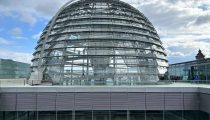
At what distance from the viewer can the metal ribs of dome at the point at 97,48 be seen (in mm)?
34000

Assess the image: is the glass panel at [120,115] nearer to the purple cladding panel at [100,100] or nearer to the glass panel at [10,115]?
the purple cladding panel at [100,100]

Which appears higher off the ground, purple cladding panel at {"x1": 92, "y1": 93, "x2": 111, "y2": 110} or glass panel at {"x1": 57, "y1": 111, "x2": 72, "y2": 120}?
purple cladding panel at {"x1": 92, "y1": 93, "x2": 111, "y2": 110}

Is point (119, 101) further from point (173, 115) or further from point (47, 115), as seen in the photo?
point (47, 115)

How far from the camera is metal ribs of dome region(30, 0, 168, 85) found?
34000 mm

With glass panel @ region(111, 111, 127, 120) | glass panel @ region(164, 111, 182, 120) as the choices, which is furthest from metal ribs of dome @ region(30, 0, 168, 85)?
glass panel @ region(164, 111, 182, 120)

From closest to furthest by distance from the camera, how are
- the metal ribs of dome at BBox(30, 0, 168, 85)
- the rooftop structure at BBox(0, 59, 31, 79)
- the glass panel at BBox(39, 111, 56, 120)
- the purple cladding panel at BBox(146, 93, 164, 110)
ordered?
the purple cladding panel at BBox(146, 93, 164, 110) → the glass panel at BBox(39, 111, 56, 120) → the metal ribs of dome at BBox(30, 0, 168, 85) → the rooftop structure at BBox(0, 59, 31, 79)

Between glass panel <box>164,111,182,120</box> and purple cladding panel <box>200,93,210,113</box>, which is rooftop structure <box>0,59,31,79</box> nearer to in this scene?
glass panel <box>164,111,182,120</box>

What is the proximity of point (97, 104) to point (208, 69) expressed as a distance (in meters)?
16.3

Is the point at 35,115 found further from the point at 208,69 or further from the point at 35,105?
the point at 208,69

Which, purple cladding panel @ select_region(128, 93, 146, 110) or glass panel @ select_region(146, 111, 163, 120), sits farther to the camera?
glass panel @ select_region(146, 111, 163, 120)

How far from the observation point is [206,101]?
23.2 m

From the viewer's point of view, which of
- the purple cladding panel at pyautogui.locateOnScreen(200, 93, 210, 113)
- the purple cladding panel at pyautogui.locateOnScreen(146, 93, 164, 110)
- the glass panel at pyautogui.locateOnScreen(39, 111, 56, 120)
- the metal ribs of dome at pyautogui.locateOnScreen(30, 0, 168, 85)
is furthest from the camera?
the metal ribs of dome at pyautogui.locateOnScreen(30, 0, 168, 85)

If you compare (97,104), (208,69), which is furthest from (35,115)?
(208,69)

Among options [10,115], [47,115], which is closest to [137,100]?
[47,115]
